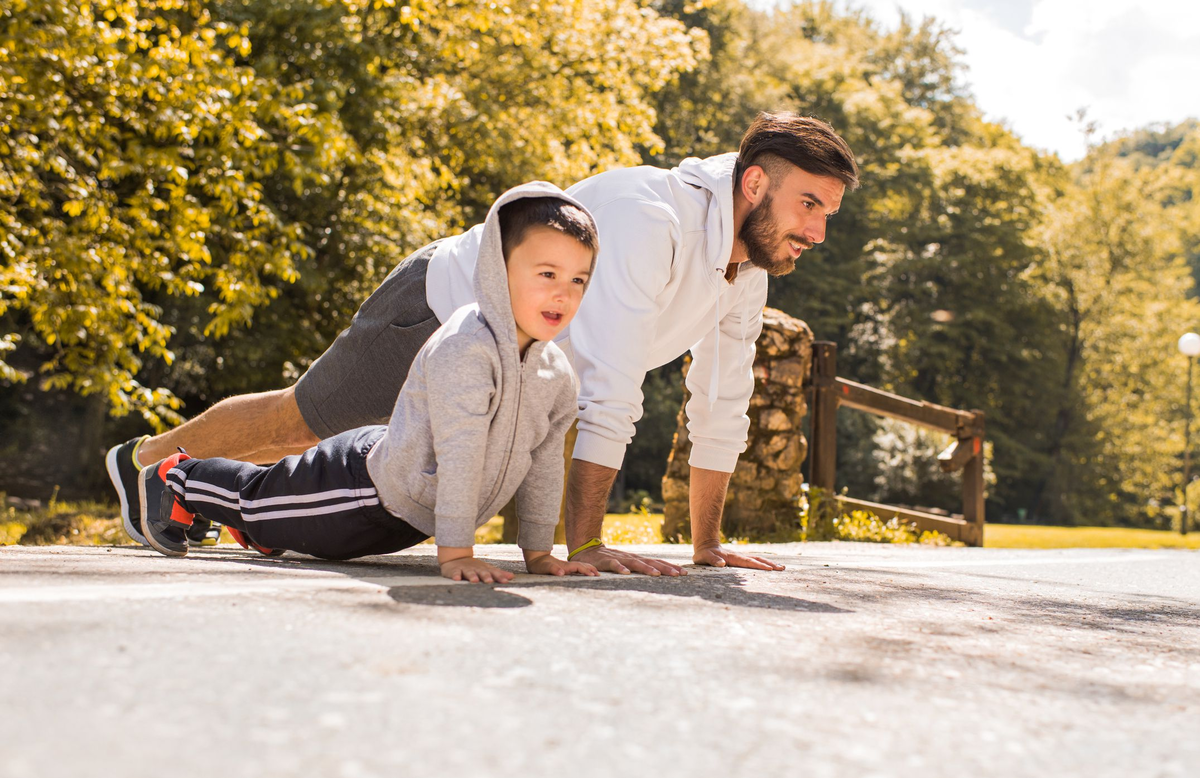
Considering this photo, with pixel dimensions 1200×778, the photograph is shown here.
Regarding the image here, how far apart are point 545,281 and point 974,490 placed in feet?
23.6

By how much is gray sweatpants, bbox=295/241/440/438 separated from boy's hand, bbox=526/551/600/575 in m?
1.03

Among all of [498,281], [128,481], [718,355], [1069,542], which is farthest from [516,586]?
[1069,542]

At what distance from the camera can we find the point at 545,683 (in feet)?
4.57

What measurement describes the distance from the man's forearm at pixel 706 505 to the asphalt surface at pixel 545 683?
1040 millimetres

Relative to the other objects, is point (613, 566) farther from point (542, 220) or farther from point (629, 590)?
point (542, 220)

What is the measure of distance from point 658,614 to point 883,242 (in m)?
30.7

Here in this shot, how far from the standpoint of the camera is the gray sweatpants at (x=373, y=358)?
3469mm

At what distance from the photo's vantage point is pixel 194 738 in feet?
3.53

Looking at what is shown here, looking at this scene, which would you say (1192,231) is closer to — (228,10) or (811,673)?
(228,10)

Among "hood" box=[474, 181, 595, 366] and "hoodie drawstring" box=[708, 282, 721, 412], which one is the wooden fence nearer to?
"hoodie drawstring" box=[708, 282, 721, 412]

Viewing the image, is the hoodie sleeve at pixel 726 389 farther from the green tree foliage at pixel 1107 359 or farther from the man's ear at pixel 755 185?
the green tree foliage at pixel 1107 359

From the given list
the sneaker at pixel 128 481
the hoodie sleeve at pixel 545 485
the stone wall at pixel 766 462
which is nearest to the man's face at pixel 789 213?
the hoodie sleeve at pixel 545 485

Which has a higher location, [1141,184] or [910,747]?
[1141,184]

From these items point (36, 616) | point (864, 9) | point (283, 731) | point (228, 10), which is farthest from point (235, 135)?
point (864, 9)
